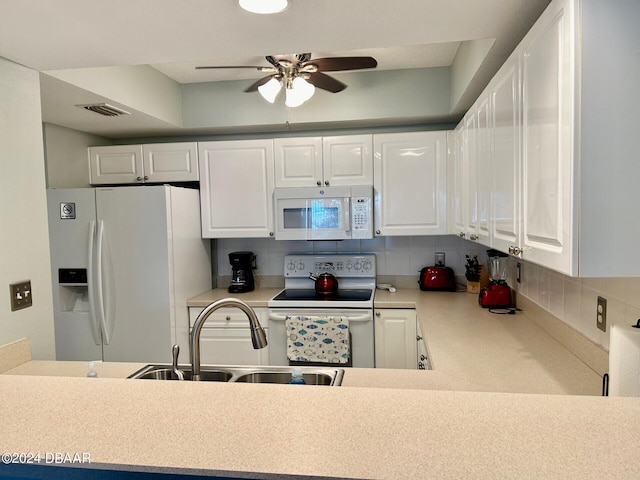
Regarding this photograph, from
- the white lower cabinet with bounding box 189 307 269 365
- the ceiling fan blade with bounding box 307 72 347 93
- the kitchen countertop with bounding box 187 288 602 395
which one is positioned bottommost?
the white lower cabinet with bounding box 189 307 269 365

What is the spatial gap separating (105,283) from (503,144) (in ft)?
8.25

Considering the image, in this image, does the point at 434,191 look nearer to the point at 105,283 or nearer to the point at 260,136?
the point at 260,136

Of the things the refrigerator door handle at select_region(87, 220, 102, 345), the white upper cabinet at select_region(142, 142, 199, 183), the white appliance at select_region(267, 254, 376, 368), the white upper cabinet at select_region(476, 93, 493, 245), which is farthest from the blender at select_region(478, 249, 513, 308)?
the refrigerator door handle at select_region(87, 220, 102, 345)

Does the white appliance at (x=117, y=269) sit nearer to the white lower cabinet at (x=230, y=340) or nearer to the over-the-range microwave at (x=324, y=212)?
the white lower cabinet at (x=230, y=340)

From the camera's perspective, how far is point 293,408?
3.26 feet

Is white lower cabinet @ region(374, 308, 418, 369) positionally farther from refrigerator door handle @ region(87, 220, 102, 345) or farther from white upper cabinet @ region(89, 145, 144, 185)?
white upper cabinet @ region(89, 145, 144, 185)

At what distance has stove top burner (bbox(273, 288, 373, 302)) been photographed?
3.02 m

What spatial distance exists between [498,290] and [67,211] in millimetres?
2835

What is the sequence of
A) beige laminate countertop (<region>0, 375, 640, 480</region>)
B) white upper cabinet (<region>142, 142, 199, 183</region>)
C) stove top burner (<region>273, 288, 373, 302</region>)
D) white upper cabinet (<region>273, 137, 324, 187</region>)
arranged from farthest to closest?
white upper cabinet (<region>142, 142, 199, 183</region>)
white upper cabinet (<region>273, 137, 324, 187</region>)
stove top burner (<region>273, 288, 373, 302</region>)
beige laminate countertop (<region>0, 375, 640, 480</region>)

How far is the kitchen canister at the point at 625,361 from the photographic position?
3.43 feet

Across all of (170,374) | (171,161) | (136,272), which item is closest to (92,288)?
(136,272)

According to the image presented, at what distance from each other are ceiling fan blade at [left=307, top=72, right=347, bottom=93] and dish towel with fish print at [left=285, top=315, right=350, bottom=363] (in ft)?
4.80

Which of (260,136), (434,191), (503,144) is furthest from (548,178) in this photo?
(260,136)

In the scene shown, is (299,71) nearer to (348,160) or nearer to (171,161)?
(348,160)
